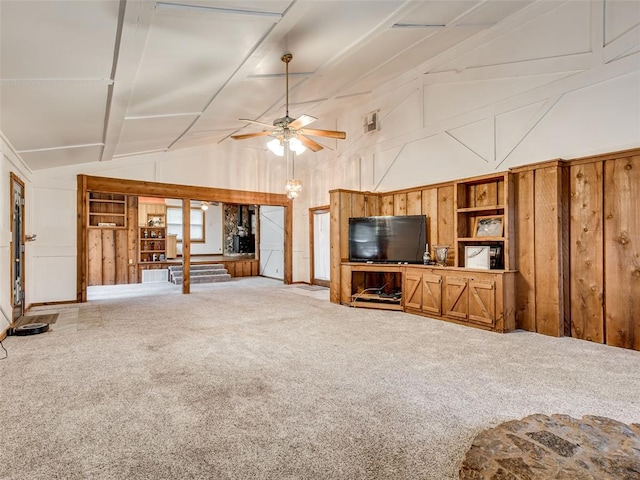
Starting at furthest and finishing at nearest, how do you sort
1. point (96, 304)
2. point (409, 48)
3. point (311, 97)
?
point (96, 304) → point (311, 97) → point (409, 48)

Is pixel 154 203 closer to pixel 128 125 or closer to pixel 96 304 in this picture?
pixel 96 304

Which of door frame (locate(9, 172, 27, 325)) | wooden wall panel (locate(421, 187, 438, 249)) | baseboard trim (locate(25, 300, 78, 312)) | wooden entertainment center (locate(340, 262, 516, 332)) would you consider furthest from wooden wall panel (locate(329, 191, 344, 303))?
baseboard trim (locate(25, 300, 78, 312))

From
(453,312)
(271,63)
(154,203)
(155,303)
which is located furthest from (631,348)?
(154,203)

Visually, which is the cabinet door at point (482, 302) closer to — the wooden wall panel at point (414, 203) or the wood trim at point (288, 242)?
the wooden wall panel at point (414, 203)

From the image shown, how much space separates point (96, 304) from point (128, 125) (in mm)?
3630

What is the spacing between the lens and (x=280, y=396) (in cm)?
252

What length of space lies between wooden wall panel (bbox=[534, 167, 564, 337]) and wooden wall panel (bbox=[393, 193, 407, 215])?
2.34 meters

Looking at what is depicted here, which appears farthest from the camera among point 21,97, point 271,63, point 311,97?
point 311,97

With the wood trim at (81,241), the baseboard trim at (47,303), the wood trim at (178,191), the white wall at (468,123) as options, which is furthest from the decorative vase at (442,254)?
the baseboard trim at (47,303)

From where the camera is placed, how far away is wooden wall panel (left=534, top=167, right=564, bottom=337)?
4.18 m

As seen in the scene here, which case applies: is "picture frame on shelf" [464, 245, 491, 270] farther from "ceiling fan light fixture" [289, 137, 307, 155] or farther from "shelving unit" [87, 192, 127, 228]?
"shelving unit" [87, 192, 127, 228]

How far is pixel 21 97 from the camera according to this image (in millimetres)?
2967

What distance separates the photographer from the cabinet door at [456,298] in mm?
4805

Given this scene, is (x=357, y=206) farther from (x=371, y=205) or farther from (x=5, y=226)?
(x=5, y=226)
